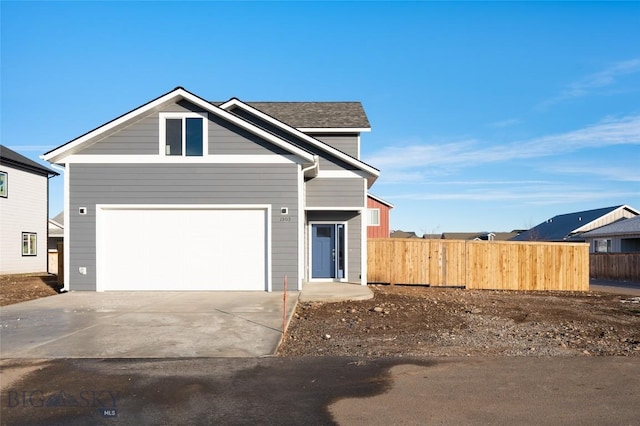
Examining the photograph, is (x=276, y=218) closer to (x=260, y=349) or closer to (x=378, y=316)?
(x=378, y=316)

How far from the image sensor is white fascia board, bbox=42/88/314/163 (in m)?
14.8

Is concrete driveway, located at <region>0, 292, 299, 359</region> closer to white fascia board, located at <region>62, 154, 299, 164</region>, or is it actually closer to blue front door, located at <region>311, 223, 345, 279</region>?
white fascia board, located at <region>62, 154, 299, 164</region>

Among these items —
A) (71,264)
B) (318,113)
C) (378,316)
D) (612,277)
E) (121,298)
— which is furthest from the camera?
(612,277)

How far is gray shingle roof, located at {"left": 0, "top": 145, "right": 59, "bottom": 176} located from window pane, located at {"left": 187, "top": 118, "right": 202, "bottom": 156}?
645 inches

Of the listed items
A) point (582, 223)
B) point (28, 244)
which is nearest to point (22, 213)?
point (28, 244)

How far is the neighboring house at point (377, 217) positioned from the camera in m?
40.4

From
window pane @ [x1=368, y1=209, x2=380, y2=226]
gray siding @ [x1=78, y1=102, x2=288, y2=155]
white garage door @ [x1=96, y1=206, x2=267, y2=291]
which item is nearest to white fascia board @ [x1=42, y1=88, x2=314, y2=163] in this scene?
gray siding @ [x1=78, y1=102, x2=288, y2=155]

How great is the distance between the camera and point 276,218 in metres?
15.2

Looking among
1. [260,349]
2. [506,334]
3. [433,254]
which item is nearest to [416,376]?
[260,349]

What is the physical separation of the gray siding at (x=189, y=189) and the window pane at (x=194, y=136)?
49cm

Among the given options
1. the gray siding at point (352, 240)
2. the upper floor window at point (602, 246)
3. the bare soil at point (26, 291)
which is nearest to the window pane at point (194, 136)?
the gray siding at point (352, 240)

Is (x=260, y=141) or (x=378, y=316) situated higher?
(x=260, y=141)

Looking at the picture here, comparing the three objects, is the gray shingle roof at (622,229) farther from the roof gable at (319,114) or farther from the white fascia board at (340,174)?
the white fascia board at (340,174)

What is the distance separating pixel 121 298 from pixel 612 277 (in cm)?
2729
